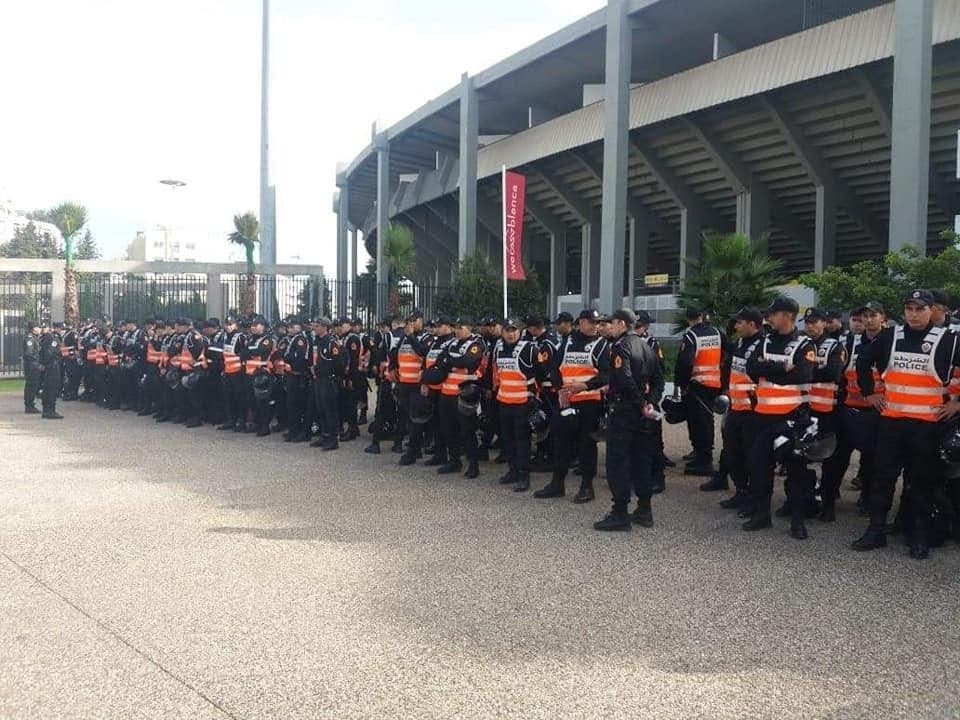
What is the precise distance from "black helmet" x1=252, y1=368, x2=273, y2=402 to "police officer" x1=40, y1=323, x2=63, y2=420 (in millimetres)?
5127

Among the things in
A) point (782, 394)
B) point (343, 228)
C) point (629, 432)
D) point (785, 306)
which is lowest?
Result: point (629, 432)

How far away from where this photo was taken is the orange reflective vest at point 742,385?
8.47 metres

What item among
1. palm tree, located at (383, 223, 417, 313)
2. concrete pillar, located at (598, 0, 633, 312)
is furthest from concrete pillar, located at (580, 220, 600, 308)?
concrete pillar, located at (598, 0, 633, 312)

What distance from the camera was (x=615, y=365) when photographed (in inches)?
323

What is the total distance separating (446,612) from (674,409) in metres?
6.03

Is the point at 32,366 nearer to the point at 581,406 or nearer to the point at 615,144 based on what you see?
the point at 581,406

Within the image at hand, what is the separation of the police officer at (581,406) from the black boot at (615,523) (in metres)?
1.28

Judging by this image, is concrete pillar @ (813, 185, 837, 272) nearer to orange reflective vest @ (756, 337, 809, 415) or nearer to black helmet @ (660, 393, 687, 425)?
black helmet @ (660, 393, 687, 425)

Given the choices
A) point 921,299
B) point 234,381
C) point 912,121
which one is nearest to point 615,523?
point 921,299

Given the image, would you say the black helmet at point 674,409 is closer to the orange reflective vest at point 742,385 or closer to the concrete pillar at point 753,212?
the orange reflective vest at point 742,385

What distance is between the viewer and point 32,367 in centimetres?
1819

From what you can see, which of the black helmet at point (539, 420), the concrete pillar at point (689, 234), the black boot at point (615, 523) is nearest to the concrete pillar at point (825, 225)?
the concrete pillar at point (689, 234)

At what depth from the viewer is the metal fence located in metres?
28.2

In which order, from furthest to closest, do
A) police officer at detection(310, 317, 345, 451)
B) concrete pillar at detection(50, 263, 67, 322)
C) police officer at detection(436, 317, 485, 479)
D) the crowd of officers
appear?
1. concrete pillar at detection(50, 263, 67, 322)
2. police officer at detection(310, 317, 345, 451)
3. police officer at detection(436, 317, 485, 479)
4. the crowd of officers
